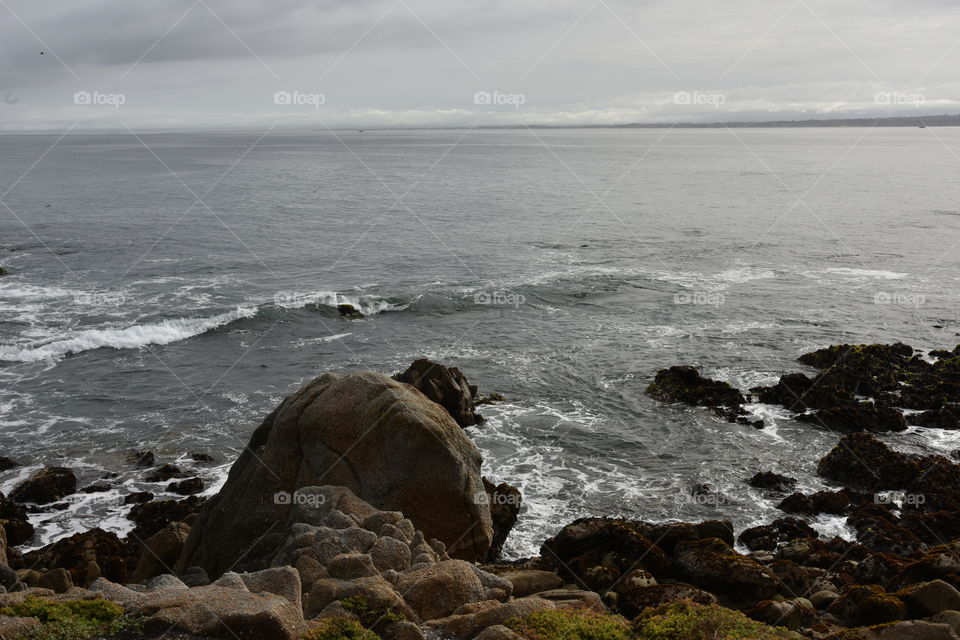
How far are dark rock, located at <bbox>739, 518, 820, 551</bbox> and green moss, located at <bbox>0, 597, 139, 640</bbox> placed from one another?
16389 millimetres

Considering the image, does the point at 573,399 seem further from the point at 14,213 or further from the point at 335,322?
the point at 14,213

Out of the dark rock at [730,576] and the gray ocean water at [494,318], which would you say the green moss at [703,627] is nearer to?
the dark rock at [730,576]

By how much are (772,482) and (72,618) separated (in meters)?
21.0

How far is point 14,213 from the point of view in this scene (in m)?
82.0

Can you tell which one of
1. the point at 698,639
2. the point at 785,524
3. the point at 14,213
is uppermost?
→ the point at 14,213

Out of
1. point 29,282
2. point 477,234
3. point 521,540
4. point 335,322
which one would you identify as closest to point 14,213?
point 29,282

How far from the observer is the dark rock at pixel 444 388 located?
29.2 metres

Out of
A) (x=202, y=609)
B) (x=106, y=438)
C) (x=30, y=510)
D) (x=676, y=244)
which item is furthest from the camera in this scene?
(x=676, y=244)

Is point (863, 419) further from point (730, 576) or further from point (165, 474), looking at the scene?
point (165, 474)

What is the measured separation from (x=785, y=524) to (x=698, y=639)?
1149 cm

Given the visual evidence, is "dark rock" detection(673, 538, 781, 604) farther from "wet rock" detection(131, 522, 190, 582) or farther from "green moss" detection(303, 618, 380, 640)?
"wet rock" detection(131, 522, 190, 582)

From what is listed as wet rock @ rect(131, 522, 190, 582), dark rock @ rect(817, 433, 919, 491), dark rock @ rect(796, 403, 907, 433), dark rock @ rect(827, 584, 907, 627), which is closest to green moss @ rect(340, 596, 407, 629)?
wet rock @ rect(131, 522, 190, 582)

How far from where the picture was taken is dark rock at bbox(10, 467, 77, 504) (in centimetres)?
2392

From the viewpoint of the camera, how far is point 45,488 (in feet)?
79.0
